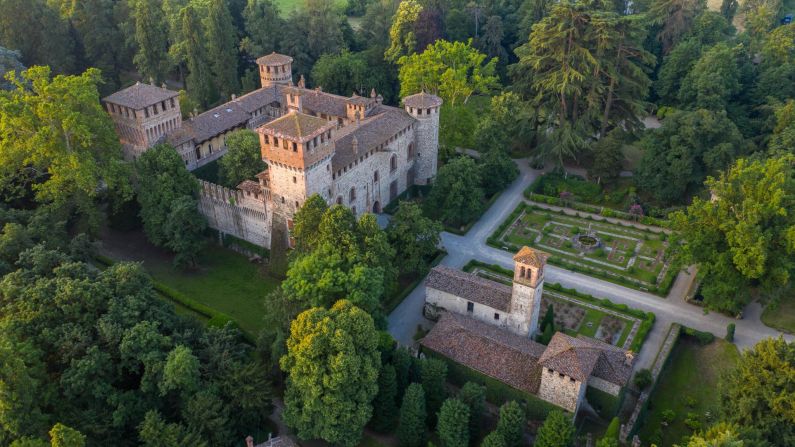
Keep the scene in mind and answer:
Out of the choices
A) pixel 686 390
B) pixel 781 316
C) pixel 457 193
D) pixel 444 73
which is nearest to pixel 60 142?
pixel 457 193

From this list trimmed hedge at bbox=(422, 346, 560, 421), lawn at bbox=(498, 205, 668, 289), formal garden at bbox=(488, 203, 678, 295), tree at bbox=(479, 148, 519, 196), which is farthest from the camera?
tree at bbox=(479, 148, 519, 196)

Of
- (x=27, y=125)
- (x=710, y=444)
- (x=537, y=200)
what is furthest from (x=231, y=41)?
(x=710, y=444)

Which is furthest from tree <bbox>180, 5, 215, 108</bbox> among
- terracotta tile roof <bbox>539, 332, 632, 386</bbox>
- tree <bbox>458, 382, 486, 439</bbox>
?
terracotta tile roof <bbox>539, 332, 632, 386</bbox>

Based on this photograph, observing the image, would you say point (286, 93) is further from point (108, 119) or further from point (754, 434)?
point (754, 434)

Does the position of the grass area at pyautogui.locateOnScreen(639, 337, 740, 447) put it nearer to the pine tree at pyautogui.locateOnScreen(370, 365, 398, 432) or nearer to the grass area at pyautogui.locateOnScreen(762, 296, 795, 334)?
the grass area at pyautogui.locateOnScreen(762, 296, 795, 334)

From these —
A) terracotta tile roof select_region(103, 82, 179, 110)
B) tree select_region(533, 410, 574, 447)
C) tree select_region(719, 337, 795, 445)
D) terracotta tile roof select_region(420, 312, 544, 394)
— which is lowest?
terracotta tile roof select_region(420, 312, 544, 394)

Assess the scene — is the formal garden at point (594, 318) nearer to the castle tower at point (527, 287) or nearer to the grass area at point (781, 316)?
the castle tower at point (527, 287)
